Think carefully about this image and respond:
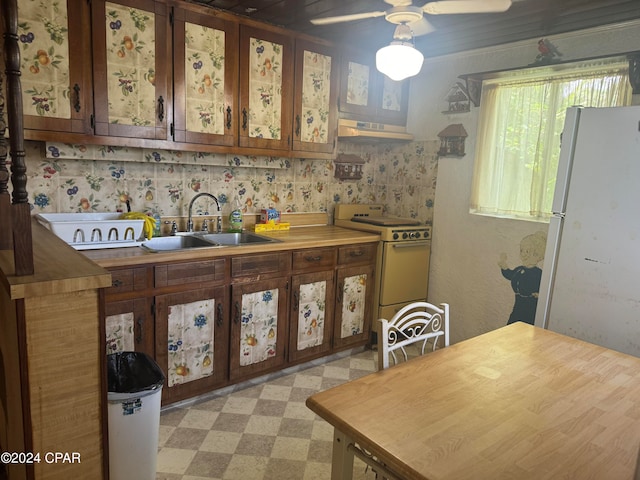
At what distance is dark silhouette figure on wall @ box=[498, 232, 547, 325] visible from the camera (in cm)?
301

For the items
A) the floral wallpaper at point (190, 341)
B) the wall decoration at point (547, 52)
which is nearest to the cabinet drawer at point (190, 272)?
the floral wallpaper at point (190, 341)

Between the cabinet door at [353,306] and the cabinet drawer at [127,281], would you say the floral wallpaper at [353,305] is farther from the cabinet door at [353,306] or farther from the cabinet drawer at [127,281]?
the cabinet drawer at [127,281]

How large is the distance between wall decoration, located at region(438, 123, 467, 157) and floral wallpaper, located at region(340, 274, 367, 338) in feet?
3.93

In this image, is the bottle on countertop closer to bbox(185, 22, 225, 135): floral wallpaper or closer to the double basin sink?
the double basin sink

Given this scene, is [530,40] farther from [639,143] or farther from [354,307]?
[354,307]

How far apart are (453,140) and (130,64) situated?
92.2 inches

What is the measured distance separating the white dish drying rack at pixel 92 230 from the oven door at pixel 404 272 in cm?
177

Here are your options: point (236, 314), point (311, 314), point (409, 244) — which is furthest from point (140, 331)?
point (409, 244)

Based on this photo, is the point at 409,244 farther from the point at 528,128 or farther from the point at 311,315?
the point at 528,128

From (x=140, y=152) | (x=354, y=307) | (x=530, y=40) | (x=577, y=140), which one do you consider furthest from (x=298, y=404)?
(x=530, y=40)

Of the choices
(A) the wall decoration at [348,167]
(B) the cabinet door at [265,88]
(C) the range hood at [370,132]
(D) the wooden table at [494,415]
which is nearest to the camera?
(D) the wooden table at [494,415]

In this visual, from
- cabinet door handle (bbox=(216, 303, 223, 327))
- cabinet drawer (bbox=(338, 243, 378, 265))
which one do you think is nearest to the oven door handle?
cabinet drawer (bbox=(338, 243, 378, 265))

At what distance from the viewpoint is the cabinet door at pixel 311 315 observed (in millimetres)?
2957

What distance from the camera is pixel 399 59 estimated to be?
179 cm
